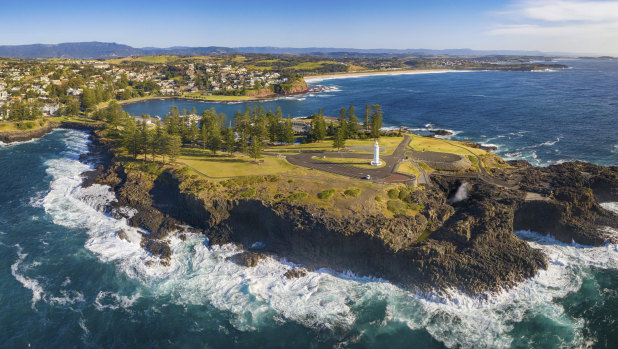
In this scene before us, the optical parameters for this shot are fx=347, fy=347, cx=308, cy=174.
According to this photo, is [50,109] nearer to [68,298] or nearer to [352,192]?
[68,298]

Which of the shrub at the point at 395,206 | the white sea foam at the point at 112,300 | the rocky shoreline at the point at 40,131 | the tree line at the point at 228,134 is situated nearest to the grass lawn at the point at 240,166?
the tree line at the point at 228,134

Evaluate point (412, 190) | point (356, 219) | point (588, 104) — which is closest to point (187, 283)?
point (356, 219)

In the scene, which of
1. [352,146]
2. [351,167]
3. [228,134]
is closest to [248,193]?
[351,167]

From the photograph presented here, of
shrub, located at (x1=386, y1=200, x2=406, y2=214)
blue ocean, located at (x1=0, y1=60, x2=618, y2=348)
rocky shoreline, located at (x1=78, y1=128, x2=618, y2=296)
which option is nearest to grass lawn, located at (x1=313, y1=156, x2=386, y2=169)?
rocky shoreline, located at (x1=78, y1=128, x2=618, y2=296)

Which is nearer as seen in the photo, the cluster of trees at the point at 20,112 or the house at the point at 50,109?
the cluster of trees at the point at 20,112

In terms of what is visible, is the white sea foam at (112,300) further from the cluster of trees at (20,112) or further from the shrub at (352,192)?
the cluster of trees at (20,112)

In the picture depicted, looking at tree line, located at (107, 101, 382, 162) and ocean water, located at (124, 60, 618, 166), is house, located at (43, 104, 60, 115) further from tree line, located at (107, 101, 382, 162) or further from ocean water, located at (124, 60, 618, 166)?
tree line, located at (107, 101, 382, 162)

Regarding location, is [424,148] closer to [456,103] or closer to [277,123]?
[277,123]
